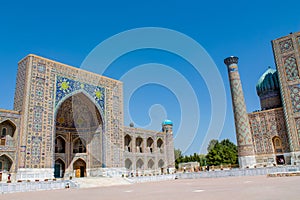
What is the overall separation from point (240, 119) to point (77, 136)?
1377 centimetres

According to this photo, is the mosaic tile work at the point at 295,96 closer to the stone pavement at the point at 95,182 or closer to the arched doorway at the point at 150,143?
the arched doorway at the point at 150,143

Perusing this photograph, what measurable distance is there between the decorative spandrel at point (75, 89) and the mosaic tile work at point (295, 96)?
49.9ft

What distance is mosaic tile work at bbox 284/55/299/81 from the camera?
21159 millimetres

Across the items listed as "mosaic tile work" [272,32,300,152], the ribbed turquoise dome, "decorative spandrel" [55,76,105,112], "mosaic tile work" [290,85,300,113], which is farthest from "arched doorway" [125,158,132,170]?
"mosaic tile work" [290,85,300,113]

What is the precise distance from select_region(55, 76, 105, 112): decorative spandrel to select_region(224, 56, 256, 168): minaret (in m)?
11.7

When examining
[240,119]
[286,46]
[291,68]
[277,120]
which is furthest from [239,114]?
[286,46]

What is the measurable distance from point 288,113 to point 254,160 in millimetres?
4733

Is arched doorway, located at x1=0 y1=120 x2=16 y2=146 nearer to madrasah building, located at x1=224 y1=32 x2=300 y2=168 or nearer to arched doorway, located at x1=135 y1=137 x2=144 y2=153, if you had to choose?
arched doorway, located at x1=135 y1=137 x2=144 y2=153

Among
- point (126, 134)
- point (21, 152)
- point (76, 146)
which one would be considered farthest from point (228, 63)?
point (21, 152)

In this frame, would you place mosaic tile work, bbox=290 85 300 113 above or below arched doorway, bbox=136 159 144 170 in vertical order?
above

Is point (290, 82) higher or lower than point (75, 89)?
higher

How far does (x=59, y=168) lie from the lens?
1927 cm

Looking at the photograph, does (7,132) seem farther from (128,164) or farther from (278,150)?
(278,150)

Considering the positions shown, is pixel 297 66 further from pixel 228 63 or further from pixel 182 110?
pixel 182 110
